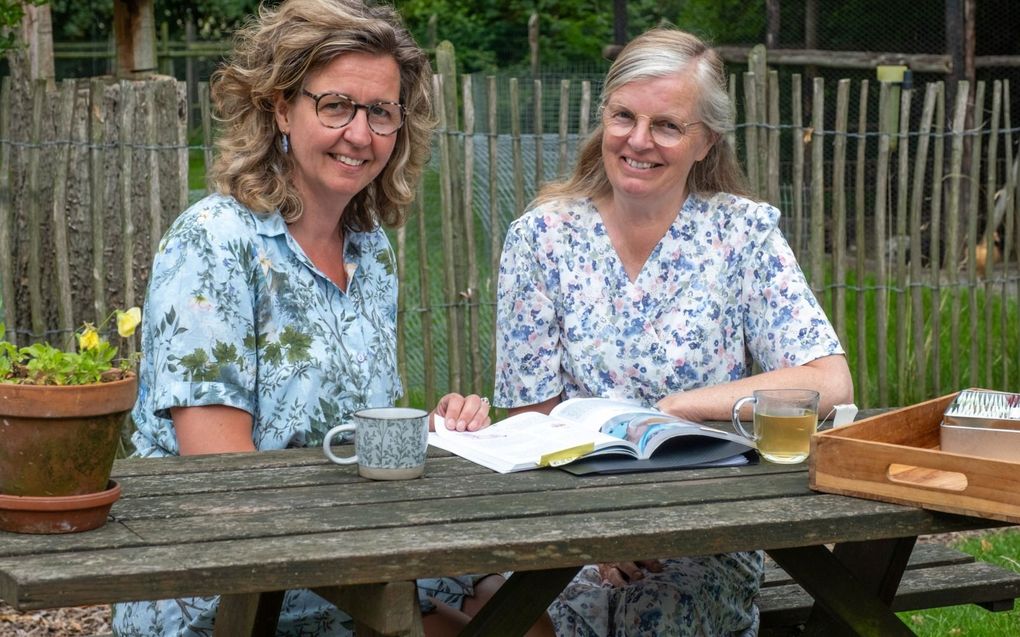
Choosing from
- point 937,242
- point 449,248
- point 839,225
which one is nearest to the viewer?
point 449,248

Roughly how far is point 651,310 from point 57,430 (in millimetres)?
1701

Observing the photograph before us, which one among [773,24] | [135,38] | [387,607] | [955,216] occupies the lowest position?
[387,607]

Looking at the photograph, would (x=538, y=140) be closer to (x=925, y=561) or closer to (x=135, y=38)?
(x=135, y=38)

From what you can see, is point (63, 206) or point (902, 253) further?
point (902, 253)

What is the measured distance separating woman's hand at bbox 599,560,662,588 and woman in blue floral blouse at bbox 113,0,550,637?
26 centimetres

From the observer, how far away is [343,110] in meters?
2.89

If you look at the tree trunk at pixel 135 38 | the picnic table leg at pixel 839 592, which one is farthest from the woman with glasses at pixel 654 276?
the tree trunk at pixel 135 38

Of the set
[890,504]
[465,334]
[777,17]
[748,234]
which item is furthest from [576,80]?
[890,504]

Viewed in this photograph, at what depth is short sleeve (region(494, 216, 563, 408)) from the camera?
3.32 m

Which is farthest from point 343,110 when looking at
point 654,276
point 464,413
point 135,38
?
point 135,38

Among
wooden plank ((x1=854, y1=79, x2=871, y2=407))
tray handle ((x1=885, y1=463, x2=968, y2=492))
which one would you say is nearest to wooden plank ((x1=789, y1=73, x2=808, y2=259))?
wooden plank ((x1=854, y1=79, x2=871, y2=407))

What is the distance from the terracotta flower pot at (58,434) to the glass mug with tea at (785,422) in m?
1.15

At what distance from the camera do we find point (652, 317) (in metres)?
3.32

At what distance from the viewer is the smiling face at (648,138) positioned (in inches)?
128
